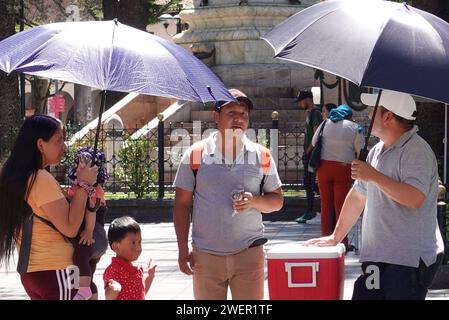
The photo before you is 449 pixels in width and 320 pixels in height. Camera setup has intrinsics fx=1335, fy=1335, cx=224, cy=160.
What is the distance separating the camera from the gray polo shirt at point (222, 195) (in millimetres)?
7516

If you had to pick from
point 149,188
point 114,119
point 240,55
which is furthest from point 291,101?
point 149,188

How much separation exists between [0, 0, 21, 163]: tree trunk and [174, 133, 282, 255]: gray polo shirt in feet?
49.9

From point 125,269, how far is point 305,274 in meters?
1.36

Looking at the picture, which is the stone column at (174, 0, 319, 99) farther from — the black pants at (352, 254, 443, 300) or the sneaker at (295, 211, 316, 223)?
the black pants at (352, 254, 443, 300)

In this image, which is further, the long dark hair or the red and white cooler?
the long dark hair

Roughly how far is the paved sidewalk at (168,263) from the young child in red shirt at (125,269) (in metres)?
2.86

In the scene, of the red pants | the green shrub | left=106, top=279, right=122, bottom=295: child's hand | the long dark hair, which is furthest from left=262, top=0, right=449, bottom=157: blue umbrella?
the green shrub

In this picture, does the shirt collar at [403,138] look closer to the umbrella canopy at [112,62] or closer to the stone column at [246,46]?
the umbrella canopy at [112,62]

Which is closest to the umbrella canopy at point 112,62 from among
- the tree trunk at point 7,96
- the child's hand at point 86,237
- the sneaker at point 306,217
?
the child's hand at point 86,237

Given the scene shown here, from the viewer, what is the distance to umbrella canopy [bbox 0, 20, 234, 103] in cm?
728

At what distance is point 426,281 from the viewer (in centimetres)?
692

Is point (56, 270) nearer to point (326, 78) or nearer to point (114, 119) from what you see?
point (326, 78)

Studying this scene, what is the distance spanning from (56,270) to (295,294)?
1270 millimetres

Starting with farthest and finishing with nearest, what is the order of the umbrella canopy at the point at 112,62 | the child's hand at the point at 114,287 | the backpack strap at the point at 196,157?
the backpack strap at the point at 196,157
the child's hand at the point at 114,287
the umbrella canopy at the point at 112,62
